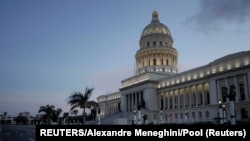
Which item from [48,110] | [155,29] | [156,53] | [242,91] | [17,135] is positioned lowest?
[17,135]

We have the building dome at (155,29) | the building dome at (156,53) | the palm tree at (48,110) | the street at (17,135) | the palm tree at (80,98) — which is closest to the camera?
the street at (17,135)

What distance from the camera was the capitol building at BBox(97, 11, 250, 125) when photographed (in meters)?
61.7

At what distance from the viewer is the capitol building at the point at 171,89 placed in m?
61.7

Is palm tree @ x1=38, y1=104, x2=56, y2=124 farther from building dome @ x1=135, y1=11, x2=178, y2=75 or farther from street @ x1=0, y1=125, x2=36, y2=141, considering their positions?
street @ x1=0, y1=125, x2=36, y2=141

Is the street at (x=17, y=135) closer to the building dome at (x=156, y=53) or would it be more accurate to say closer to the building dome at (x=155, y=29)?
the building dome at (x=156, y=53)

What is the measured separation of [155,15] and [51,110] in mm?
58999

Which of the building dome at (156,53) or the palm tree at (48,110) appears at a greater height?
the building dome at (156,53)

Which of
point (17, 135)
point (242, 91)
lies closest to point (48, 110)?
point (17, 135)

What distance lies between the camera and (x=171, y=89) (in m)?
84.5

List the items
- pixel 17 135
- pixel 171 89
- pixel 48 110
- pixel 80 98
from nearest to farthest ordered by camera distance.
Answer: pixel 17 135
pixel 80 98
pixel 171 89
pixel 48 110

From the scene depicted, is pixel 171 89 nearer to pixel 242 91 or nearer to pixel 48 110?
pixel 242 91

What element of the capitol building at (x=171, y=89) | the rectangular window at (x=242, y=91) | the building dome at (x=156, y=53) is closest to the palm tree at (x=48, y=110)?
the capitol building at (x=171, y=89)

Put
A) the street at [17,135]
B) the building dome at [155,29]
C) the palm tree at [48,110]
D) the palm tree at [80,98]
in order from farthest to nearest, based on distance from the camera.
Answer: the building dome at [155,29], the palm tree at [48,110], the palm tree at [80,98], the street at [17,135]

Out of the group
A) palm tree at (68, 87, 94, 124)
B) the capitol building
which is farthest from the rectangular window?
palm tree at (68, 87, 94, 124)
